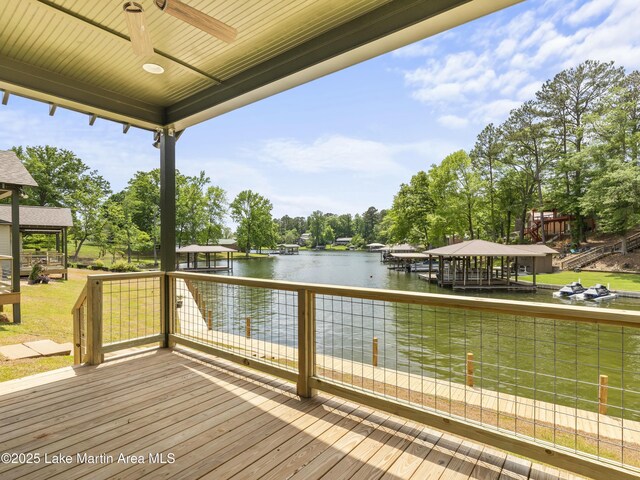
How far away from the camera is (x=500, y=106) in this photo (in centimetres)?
3528

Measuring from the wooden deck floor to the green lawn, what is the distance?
19.7 m

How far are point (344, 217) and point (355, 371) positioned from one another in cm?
7856

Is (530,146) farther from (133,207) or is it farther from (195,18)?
(133,207)

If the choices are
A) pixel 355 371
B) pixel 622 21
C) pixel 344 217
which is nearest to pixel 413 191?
pixel 622 21

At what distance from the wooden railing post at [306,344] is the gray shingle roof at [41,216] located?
53.7ft

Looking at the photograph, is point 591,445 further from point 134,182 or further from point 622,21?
point 134,182

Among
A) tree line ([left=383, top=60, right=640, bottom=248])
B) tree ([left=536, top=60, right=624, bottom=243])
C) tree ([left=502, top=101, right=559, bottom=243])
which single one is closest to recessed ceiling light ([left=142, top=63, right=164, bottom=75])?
tree line ([left=383, top=60, right=640, bottom=248])

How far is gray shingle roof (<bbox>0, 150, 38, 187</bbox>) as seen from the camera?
719cm

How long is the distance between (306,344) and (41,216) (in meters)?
17.9

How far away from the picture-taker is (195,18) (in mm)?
1856

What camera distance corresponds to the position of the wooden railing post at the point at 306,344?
265 centimetres

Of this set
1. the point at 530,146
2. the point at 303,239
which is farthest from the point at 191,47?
the point at 303,239

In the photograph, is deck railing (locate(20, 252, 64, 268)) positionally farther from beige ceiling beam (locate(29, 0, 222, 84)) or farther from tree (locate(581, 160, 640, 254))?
tree (locate(581, 160, 640, 254))

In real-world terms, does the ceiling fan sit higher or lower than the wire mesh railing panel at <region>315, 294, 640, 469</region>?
higher
